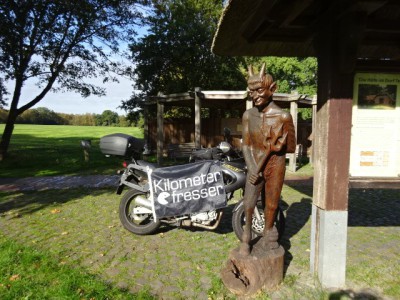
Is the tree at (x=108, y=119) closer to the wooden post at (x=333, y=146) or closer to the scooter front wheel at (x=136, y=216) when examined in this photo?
the scooter front wheel at (x=136, y=216)

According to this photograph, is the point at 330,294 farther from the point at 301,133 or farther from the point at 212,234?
the point at 301,133

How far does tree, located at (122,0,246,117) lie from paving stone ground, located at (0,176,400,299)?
12.5m

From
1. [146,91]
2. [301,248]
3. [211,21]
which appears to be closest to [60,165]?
[146,91]

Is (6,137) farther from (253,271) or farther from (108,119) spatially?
(108,119)

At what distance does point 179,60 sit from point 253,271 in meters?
17.0

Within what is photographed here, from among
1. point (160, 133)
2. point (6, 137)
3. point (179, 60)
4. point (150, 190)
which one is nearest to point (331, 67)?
point (150, 190)

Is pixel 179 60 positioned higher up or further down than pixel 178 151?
higher up

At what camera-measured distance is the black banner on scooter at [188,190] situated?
4.39 m

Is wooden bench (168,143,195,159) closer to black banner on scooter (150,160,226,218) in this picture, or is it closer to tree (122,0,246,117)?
tree (122,0,246,117)

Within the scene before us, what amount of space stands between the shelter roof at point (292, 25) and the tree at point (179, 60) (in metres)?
14.5

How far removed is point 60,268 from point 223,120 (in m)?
13.2

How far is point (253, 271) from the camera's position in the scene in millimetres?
3105

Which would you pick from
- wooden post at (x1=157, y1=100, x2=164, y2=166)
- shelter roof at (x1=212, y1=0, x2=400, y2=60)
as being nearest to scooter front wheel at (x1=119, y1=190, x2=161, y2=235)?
shelter roof at (x1=212, y1=0, x2=400, y2=60)

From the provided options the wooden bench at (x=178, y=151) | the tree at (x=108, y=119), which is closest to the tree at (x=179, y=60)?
the wooden bench at (x=178, y=151)
